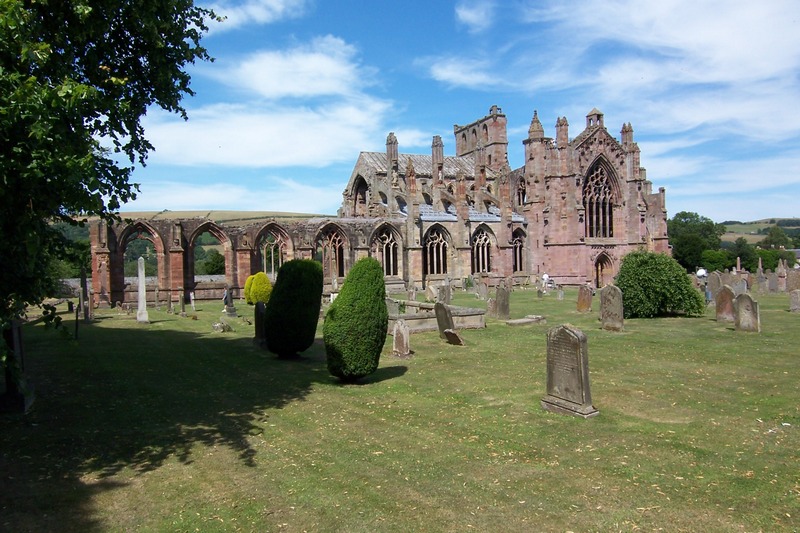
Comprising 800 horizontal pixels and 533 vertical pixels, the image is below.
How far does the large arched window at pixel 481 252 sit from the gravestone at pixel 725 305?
2640 centimetres

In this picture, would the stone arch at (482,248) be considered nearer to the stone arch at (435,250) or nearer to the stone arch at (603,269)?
the stone arch at (435,250)

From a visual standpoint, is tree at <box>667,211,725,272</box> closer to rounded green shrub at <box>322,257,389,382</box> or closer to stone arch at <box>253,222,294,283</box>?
stone arch at <box>253,222,294,283</box>

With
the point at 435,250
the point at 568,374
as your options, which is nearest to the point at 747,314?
the point at 568,374

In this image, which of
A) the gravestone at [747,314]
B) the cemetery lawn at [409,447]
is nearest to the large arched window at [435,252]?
the gravestone at [747,314]

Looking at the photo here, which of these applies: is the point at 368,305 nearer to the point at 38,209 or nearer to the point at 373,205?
the point at 38,209

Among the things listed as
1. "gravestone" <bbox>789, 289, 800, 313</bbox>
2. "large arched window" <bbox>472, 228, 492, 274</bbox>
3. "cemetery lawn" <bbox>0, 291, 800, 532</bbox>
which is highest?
"large arched window" <bbox>472, 228, 492, 274</bbox>

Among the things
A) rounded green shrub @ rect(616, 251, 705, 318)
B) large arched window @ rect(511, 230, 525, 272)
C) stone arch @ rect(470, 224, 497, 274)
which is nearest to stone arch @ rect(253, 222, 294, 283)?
stone arch @ rect(470, 224, 497, 274)

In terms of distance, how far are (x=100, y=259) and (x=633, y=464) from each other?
31876 mm

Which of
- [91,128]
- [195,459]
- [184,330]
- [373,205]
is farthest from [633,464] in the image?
[373,205]

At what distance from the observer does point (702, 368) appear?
11.1 m

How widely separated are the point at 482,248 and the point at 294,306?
3192 cm

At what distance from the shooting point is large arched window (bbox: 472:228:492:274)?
4366 cm

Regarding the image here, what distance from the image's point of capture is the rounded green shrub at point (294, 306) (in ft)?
43.8

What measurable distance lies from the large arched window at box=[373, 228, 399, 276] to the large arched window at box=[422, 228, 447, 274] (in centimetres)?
242
